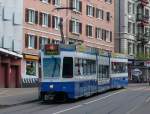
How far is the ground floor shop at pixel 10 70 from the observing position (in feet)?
181

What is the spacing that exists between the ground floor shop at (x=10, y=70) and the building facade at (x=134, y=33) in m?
30.1

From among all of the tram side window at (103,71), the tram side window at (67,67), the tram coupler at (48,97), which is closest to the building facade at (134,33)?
the tram side window at (103,71)

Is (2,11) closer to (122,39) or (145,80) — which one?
(122,39)

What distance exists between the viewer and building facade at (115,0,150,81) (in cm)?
9219

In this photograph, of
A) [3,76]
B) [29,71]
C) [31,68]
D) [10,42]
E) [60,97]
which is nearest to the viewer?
[60,97]

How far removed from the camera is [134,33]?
97250 mm

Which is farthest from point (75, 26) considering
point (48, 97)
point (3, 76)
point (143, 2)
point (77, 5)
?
point (48, 97)

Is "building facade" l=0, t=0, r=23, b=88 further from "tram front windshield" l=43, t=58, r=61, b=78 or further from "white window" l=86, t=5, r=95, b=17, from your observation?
"tram front windshield" l=43, t=58, r=61, b=78

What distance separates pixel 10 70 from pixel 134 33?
44.1 metres

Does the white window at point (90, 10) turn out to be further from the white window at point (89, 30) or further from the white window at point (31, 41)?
the white window at point (31, 41)

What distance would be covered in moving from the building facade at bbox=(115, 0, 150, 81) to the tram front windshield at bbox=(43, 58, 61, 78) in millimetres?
52656

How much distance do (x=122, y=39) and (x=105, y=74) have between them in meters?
48.1

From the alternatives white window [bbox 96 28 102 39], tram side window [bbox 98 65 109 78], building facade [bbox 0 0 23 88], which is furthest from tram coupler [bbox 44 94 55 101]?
white window [bbox 96 28 102 39]

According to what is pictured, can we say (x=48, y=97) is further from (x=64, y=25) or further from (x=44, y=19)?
(x=64, y=25)
